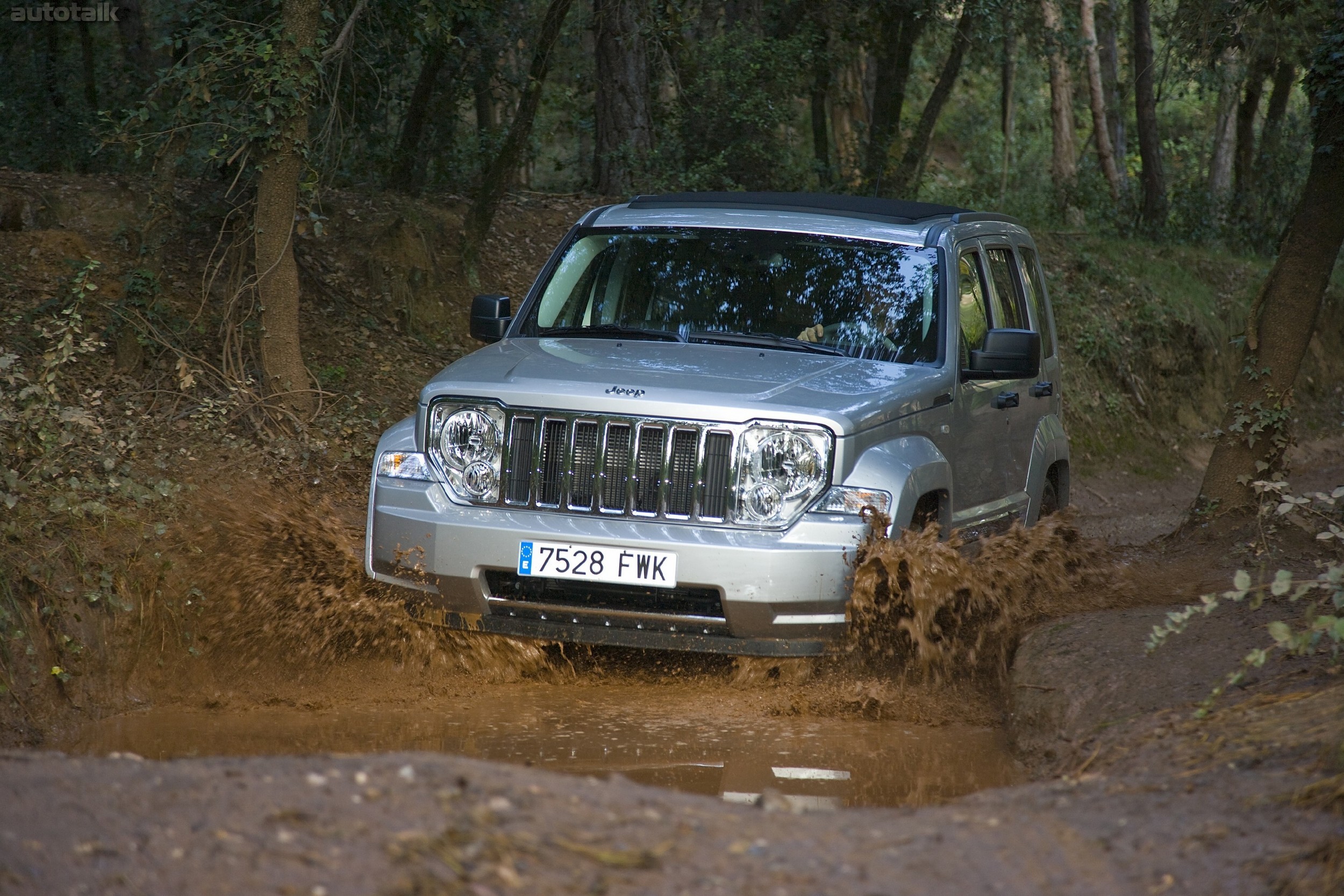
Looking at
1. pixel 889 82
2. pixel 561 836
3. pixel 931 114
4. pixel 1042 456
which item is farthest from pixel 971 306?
pixel 889 82

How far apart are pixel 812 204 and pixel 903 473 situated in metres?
1.85

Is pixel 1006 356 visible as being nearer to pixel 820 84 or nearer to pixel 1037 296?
pixel 1037 296

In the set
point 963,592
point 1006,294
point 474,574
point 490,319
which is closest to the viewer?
point 474,574

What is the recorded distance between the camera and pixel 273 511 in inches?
235

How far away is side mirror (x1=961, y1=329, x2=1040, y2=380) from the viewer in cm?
587

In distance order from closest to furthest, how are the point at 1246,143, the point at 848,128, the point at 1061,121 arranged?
the point at 1246,143, the point at 1061,121, the point at 848,128

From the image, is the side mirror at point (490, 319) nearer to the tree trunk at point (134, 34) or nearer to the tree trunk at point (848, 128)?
the tree trunk at point (134, 34)

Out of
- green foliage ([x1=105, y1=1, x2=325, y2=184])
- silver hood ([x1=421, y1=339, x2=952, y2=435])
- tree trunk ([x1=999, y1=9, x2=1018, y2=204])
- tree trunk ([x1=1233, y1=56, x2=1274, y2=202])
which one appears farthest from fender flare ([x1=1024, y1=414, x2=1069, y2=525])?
tree trunk ([x1=1233, y1=56, x2=1274, y2=202])

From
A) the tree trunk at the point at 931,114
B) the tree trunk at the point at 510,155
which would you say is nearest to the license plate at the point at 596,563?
the tree trunk at the point at 510,155

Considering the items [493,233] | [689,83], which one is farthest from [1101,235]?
[493,233]

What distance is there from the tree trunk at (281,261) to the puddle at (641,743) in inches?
129

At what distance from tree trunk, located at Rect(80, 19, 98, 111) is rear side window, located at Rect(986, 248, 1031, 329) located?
495 inches

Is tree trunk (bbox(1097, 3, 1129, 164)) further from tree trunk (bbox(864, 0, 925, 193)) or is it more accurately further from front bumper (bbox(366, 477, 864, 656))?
front bumper (bbox(366, 477, 864, 656))

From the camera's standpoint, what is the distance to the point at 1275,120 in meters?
22.8
